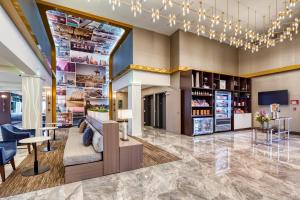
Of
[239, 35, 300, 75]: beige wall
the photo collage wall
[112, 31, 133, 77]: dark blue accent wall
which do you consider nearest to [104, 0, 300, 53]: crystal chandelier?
[239, 35, 300, 75]: beige wall

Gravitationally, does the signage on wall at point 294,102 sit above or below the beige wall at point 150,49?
below

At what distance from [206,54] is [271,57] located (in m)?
3.31

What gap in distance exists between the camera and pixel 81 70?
1064cm

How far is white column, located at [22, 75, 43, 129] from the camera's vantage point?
499 cm

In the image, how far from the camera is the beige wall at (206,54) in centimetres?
723

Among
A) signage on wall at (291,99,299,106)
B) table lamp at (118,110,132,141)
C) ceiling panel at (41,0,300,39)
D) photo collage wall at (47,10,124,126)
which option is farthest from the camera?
photo collage wall at (47,10,124,126)

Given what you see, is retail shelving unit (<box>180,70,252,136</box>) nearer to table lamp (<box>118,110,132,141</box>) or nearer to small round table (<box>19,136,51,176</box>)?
table lamp (<box>118,110,132,141</box>)

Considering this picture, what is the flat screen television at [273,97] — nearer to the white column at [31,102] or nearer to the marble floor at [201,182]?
the marble floor at [201,182]

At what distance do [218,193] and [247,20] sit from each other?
722cm

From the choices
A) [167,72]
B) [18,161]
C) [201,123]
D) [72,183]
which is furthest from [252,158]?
[18,161]

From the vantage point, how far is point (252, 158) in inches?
149

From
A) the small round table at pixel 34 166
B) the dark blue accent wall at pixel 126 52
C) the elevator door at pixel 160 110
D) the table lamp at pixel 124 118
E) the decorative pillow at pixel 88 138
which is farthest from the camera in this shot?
the elevator door at pixel 160 110

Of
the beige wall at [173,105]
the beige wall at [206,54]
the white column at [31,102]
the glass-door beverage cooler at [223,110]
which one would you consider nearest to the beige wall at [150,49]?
the beige wall at [206,54]

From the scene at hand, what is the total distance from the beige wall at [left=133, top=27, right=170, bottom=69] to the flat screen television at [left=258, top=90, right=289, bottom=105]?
5298mm
